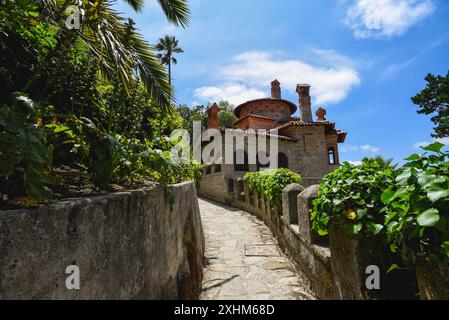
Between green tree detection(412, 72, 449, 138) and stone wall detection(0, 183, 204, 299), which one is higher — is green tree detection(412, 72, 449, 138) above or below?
above

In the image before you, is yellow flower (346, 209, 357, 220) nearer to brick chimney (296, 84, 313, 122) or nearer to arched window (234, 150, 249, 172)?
arched window (234, 150, 249, 172)

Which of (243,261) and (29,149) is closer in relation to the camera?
(29,149)

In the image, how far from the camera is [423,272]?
1.18 meters

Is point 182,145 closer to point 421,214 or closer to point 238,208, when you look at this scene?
point 421,214

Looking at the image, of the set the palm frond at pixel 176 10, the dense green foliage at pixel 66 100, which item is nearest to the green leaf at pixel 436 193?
the dense green foliage at pixel 66 100

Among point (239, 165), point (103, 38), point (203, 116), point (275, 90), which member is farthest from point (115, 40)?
point (203, 116)

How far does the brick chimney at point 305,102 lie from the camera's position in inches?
785

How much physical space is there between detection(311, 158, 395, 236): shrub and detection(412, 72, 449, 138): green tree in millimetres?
16598

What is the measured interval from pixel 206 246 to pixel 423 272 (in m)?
4.62

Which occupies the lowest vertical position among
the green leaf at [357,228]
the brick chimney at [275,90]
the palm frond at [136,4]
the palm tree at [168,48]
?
the green leaf at [357,228]

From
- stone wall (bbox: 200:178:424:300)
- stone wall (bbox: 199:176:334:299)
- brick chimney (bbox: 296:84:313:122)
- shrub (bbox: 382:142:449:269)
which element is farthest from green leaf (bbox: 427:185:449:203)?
brick chimney (bbox: 296:84:313:122)

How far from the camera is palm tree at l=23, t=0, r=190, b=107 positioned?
284cm

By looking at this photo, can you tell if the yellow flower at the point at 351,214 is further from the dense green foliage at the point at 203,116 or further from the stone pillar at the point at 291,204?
the dense green foliage at the point at 203,116
